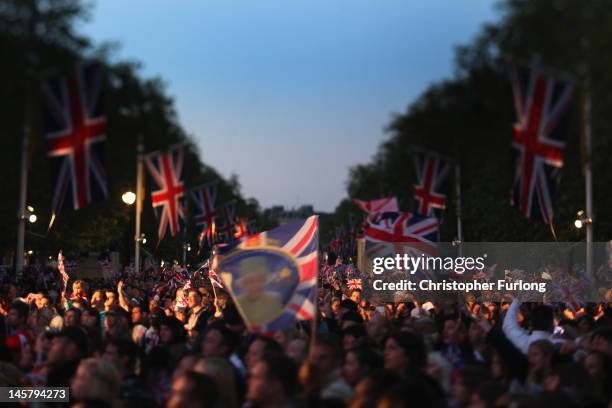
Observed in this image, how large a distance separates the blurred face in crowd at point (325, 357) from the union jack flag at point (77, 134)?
40.5 ft

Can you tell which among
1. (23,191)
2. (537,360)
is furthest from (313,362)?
(23,191)

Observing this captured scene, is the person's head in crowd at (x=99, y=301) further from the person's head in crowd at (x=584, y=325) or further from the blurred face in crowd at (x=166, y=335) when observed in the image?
the person's head in crowd at (x=584, y=325)

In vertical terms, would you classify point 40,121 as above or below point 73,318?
above

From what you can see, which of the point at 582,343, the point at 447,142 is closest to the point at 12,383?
the point at 582,343

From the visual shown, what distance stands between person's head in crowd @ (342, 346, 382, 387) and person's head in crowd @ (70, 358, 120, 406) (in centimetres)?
184

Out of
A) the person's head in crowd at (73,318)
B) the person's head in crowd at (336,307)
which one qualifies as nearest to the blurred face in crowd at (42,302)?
the person's head in crowd at (73,318)

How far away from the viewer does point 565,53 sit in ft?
59.8

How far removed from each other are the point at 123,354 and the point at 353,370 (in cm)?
224

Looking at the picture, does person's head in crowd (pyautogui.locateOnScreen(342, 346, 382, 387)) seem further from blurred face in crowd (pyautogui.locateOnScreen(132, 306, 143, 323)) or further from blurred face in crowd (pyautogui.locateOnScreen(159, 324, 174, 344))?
blurred face in crowd (pyautogui.locateOnScreen(132, 306, 143, 323))

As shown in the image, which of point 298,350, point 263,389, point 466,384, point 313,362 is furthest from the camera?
point 298,350

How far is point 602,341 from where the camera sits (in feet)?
35.8

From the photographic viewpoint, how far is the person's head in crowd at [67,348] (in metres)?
10.1

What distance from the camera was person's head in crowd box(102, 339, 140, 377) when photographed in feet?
33.1

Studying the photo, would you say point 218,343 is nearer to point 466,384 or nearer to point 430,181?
point 466,384
